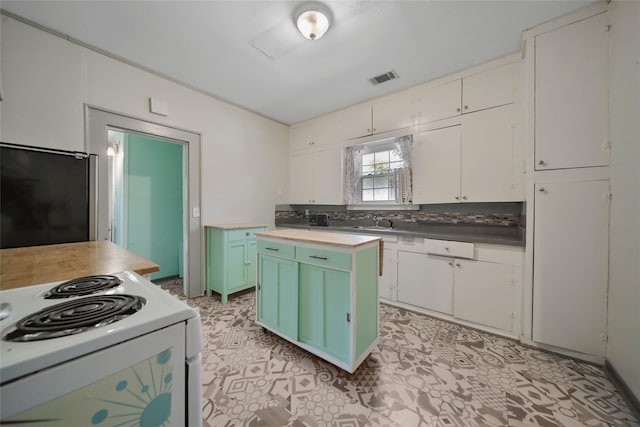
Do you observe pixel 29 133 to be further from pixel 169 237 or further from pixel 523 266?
pixel 523 266

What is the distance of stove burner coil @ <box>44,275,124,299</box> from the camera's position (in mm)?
779

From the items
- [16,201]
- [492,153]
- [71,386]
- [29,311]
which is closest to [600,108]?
[492,153]

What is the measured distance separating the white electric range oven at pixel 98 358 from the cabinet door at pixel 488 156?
271 cm

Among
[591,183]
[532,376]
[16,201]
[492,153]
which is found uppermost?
[492,153]

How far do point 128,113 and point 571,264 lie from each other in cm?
423

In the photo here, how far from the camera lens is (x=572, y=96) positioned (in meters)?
1.78

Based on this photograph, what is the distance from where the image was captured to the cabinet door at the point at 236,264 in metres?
2.87

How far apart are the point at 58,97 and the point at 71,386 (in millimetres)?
2678

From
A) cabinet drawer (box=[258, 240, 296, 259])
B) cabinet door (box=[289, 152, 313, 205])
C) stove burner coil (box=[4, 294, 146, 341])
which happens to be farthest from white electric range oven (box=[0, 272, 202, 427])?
cabinet door (box=[289, 152, 313, 205])

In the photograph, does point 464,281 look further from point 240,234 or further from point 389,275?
point 240,234

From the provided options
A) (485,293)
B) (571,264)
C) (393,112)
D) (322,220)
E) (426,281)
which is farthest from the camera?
(322,220)

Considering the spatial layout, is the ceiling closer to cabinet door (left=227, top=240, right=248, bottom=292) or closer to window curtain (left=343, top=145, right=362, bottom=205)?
window curtain (left=343, top=145, right=362, bottom=205)

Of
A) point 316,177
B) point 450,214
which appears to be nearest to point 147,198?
point 316,177

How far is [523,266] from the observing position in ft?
6.47
